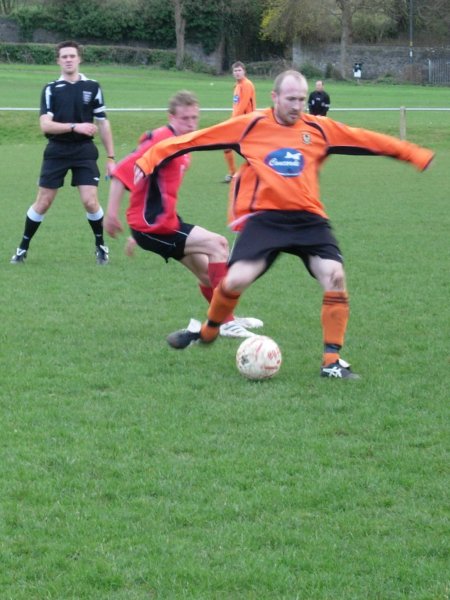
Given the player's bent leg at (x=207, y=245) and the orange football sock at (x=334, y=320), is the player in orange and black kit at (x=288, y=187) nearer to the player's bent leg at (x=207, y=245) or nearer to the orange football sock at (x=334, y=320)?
the orange football sock at (x=334, y=320)

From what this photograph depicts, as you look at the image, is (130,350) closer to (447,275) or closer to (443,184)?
(447,275)

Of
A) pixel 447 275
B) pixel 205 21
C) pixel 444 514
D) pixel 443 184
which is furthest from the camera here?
pixel 205 21

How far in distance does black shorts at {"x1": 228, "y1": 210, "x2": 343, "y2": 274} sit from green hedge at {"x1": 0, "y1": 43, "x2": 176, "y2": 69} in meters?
59.6

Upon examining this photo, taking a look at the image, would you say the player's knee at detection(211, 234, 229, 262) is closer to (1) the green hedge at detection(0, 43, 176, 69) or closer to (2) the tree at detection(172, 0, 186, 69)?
(1) the green hedge at detection(0, 43, 176, 69)

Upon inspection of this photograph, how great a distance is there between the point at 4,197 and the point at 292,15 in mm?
50521

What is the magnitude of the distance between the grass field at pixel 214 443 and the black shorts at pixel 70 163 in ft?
2.80

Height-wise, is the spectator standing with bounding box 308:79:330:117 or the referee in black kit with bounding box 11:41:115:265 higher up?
the referee in black kit with bounding box 11:41:115:265

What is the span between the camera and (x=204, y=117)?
105 feet

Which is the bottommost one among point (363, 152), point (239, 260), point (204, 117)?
point (204, 117)

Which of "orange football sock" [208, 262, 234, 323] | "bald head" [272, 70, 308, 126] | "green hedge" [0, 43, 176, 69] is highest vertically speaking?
"bald head" [272, 70, 308, 126]

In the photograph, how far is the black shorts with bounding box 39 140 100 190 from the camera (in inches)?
395

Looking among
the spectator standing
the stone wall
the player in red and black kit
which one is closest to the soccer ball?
the player in red and black kit

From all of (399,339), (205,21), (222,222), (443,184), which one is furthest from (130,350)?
(205,21)

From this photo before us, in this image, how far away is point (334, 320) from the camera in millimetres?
6363
